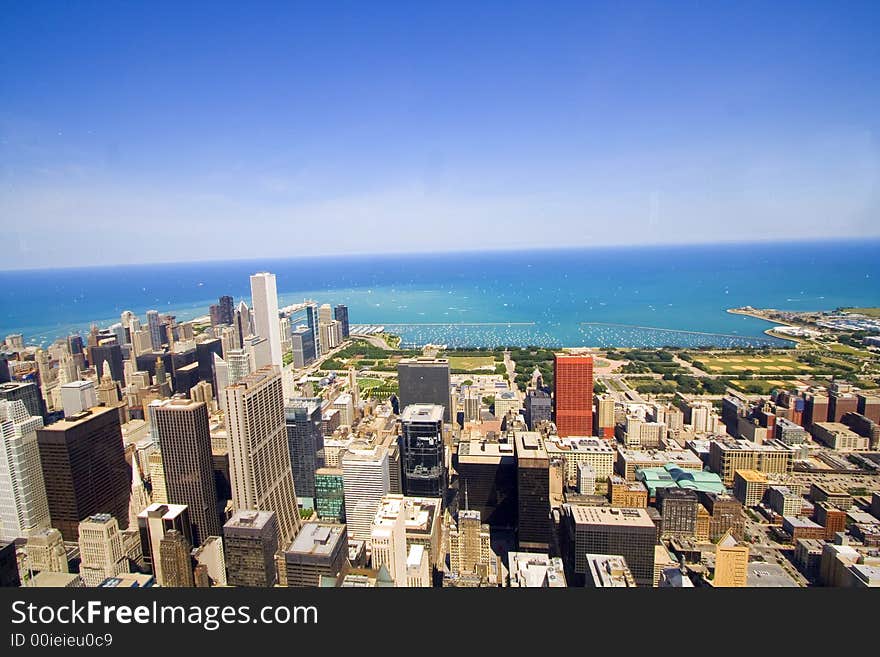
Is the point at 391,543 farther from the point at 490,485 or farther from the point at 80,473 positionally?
the point at 80,473

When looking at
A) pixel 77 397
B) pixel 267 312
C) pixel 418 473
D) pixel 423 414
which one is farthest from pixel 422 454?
pixel 77 397

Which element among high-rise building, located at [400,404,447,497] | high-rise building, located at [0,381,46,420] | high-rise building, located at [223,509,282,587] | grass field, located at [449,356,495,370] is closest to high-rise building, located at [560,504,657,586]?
high-rise building, located at [400,404,447,497]

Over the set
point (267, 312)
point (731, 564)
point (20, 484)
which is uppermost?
point (267, 312)

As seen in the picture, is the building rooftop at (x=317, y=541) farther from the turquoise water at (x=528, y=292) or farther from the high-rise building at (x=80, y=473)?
the high-rise building at (x=80, y=473)

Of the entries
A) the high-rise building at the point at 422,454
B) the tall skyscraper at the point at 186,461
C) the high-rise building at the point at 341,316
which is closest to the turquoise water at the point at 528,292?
the high-rise building at the point at 341,316

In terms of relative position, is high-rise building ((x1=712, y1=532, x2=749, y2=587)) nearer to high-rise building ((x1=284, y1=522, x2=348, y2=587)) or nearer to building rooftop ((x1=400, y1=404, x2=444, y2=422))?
building rooftop ((x1=400, y1=404, x2=444, y2=422))

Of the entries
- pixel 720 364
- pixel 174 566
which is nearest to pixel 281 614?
pixel 174 566
